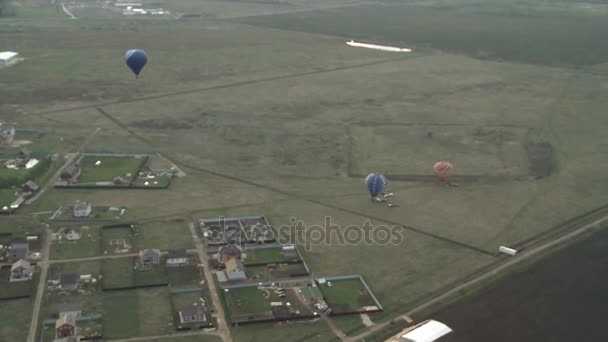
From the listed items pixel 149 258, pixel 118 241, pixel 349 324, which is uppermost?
pixel 118 241

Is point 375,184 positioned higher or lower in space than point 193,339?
higher

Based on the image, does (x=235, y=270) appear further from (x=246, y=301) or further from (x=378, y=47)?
(x=378, y=47)

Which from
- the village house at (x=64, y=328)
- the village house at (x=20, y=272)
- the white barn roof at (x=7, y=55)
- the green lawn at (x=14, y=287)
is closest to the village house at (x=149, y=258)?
the green lawn at (x=14, y=287)

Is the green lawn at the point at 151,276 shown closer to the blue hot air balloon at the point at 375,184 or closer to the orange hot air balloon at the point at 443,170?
the blue hot air balloon at the point at 375,184

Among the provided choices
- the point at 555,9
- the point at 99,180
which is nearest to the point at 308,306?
the point at 99,180

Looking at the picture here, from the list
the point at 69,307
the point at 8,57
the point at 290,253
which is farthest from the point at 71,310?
the point at 8,57

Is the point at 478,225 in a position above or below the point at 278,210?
below

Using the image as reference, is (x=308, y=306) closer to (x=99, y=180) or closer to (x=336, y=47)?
(x=99, y=180)
